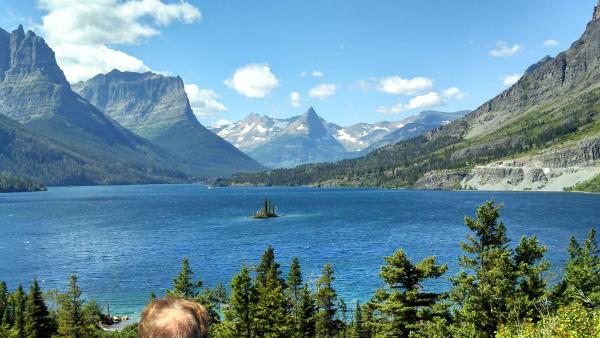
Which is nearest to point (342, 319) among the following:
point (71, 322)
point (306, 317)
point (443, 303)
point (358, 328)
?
point (358, 328)

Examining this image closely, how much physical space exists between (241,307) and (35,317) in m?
38.7

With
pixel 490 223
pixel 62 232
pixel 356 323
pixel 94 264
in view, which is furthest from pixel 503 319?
pixel 62 232

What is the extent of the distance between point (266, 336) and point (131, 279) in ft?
240

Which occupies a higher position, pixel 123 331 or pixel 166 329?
pixel 166 329

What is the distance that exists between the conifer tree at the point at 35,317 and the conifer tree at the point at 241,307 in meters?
36.1

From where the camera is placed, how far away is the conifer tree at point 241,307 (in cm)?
5547

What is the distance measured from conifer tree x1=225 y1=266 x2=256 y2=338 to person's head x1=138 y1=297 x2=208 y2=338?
48960mm

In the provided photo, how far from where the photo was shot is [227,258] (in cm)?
13762

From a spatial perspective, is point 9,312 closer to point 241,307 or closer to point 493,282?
point 241,307

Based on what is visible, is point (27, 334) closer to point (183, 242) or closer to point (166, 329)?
point (166, 329)

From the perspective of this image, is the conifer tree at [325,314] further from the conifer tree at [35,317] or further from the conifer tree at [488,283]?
the conifer tree at [35,317]

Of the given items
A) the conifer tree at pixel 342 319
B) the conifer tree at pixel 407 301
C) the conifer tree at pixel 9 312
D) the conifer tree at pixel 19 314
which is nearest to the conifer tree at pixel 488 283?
the conifer tree at pixel 407 301

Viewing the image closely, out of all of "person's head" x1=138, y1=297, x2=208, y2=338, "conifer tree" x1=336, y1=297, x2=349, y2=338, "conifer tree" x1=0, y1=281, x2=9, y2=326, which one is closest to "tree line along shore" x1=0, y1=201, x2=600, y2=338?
"conifer tree" x1=336, y1=297, x2=349, y2=338

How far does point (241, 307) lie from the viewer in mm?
56031
